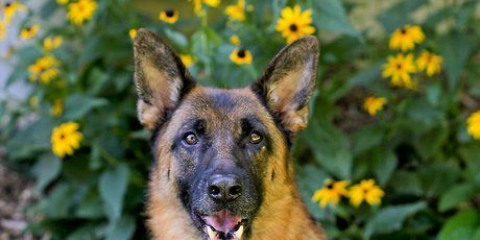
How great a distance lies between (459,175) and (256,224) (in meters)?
2.19

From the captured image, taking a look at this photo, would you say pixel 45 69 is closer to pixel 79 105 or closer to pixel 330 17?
pixel 79 105

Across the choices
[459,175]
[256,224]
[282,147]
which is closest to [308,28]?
[282,147]

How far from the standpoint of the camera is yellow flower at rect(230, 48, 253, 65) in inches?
233

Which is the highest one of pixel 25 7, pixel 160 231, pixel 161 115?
pixel 25 7

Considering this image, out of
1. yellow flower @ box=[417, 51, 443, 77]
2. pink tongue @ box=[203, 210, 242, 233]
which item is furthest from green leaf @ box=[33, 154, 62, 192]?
yellow flower @ box=[417, 51, 443, 77]

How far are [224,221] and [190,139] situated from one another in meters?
0.50

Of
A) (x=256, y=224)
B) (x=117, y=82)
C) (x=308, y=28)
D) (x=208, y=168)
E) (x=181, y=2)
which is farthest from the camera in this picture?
(x=181, y=2)

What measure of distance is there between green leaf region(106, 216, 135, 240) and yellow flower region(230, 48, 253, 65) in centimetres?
155

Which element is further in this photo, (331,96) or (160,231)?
(331,96)

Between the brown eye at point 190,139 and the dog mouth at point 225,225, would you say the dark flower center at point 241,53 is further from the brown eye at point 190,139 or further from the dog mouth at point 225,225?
the dog mouth at point 225,225

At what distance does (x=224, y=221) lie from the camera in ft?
16.4

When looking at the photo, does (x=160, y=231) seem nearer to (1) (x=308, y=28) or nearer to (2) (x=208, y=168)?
(2) (x=208, y=168)

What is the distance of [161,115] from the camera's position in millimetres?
5492

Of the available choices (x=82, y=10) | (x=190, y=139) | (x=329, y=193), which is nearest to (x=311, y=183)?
(x=329, y=193)
